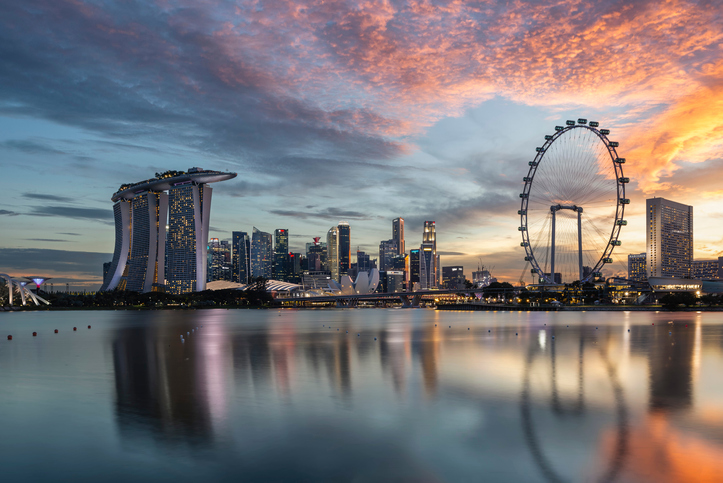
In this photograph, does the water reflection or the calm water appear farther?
the water reflection

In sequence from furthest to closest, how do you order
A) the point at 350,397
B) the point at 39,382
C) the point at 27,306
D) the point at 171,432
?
the point at 27,306 → the point at 39,382 → the point at 350,397 → the point at 171,432

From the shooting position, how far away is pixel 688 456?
1430 centimetres

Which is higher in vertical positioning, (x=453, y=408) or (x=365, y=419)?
(x=365, y=419)

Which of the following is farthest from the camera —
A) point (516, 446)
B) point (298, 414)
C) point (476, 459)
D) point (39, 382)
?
point (39, 382)

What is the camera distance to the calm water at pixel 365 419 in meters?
13.5

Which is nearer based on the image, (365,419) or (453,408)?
(365,419)

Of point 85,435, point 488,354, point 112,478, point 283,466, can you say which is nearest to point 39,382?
point 85,435

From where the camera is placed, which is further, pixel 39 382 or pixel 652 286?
pixel 652 286

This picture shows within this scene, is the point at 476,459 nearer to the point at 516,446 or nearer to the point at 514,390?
the point at 516,446

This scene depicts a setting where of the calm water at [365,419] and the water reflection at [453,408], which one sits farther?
the water reflection at [453,408]

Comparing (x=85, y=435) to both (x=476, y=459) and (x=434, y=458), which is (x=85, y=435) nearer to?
(x=434, y=458)

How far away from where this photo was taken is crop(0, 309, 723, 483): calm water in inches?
531

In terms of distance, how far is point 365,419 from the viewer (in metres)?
19.1

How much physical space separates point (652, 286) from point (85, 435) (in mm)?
216196
